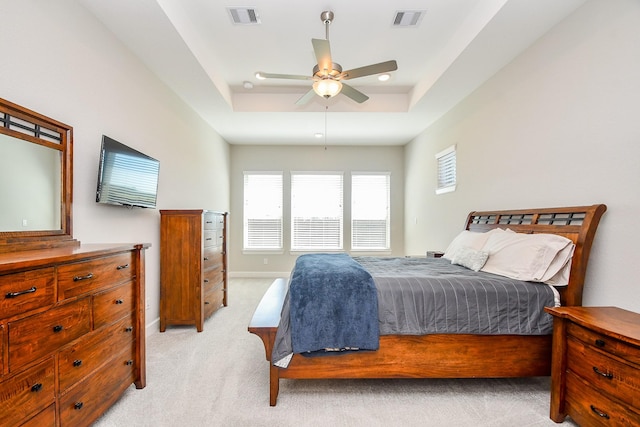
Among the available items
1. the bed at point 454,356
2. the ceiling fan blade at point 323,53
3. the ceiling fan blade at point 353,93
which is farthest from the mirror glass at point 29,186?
the ceiling fan blade at point 353,93

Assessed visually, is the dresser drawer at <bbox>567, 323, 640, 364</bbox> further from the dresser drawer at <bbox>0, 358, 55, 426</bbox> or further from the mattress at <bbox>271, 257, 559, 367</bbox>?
the dresser drawer at <bbox>0, 358, 55, 426</bbox>

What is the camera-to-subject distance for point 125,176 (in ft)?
8.21

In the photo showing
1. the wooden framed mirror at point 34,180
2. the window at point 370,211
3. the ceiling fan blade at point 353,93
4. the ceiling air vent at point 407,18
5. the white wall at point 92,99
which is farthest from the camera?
the window at point 370,211

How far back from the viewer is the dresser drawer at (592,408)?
140 cm

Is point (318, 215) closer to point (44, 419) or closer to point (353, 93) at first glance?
point (353, 93)

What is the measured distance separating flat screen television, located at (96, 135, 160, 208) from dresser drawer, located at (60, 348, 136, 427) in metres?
1.21

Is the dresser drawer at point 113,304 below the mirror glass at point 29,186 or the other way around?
below

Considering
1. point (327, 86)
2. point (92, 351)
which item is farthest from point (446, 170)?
point (92, 351)

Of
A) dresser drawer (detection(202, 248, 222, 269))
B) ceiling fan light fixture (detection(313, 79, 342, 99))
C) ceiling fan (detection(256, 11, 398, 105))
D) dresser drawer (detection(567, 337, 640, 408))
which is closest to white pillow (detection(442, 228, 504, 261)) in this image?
dresser drawer (detection(567, 337, 640, 408))

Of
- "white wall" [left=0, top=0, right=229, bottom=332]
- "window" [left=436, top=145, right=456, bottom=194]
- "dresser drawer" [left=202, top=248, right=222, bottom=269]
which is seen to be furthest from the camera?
"window" [left=436, top=145, right=456, bottom=194]

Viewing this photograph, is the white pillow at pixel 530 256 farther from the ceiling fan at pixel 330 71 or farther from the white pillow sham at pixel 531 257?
the ceiling fan at pixel 330 71

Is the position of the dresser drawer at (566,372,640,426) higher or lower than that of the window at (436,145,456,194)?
lower

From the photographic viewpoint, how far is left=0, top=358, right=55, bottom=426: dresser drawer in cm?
115

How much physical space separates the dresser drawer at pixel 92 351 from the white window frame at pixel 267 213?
158 inches
